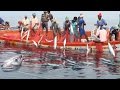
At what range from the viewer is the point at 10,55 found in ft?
22.2

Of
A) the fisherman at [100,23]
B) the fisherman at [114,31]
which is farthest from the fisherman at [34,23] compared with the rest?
the fisherman at [114,31]

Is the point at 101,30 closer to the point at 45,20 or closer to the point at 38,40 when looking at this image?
the point at 45,20

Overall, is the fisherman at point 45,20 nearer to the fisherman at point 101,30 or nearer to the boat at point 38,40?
the boat at point 38,40

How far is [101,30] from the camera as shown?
6.83 m

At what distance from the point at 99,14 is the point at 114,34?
38cm

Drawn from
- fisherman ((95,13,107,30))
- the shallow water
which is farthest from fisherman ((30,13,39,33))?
fisherman ((95,13,107,30))

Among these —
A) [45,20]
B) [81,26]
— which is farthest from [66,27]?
[45,20]

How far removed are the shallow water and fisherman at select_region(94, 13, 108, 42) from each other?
0.22m

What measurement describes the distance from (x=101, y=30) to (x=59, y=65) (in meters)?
0.81

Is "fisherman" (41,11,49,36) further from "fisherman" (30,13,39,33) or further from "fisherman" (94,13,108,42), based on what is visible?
"fisherman" (94,13,108,42)

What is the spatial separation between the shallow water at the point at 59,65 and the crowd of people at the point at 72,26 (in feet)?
0.83

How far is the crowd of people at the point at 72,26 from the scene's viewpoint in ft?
22.2
